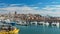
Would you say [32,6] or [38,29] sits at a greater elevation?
[32,6]

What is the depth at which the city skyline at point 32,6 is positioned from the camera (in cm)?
519

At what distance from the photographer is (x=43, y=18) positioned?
535 centimetres

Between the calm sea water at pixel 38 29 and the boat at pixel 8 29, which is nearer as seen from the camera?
the boat at pixel 8 29

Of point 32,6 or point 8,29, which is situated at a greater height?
point 32,6

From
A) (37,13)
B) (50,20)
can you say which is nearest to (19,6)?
(37,13)

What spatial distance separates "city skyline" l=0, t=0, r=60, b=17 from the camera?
5185 millimetres

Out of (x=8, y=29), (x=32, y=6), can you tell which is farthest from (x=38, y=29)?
(x=8, y=29)

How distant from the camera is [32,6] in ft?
17.2

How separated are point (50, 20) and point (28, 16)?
52 cm

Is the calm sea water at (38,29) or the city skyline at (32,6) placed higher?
the city skyline at (32,6)

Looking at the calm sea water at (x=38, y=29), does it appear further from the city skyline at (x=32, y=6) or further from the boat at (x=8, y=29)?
the city skyline at (x=32, y=6)

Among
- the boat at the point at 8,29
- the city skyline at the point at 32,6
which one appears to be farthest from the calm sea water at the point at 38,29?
the city skyline at the point at 32,6

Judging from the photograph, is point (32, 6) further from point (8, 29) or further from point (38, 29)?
point (8, 29)

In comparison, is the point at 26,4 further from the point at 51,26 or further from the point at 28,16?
the point at 51,26
